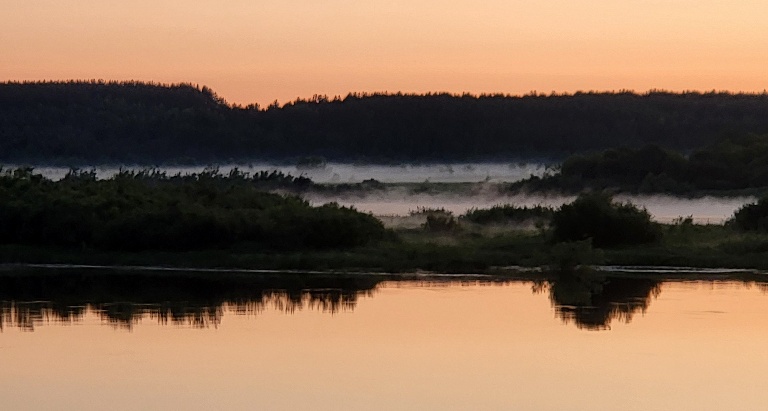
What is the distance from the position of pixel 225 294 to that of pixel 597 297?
6530mm

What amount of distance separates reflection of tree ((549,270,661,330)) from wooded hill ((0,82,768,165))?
34.8m

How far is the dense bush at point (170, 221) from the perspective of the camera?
3988 centimetres

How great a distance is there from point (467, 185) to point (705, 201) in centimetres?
1027

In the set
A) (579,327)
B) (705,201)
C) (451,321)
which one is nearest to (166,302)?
(451,321)

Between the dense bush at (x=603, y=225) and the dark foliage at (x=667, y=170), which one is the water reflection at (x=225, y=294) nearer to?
the dense bush at (x=603, y=225)

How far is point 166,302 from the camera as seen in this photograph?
3050cm

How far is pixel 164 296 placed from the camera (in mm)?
31547

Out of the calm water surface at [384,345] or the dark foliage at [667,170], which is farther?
the dark foliage at [667,170]

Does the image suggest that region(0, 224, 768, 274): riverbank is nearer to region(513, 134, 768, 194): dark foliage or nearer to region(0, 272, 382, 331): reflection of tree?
region(0, 272, 382, 331): reflection of tree

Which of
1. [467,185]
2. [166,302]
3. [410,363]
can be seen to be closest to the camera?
[410,363]

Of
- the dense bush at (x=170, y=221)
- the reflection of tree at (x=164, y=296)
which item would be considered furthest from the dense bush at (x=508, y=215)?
the reflection of tree at (x=164, y=296)

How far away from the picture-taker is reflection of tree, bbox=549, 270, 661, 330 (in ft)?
92.6

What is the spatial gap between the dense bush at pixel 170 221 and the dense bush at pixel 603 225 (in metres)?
4.29

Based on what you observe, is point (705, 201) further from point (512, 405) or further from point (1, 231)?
point (512, 405)
